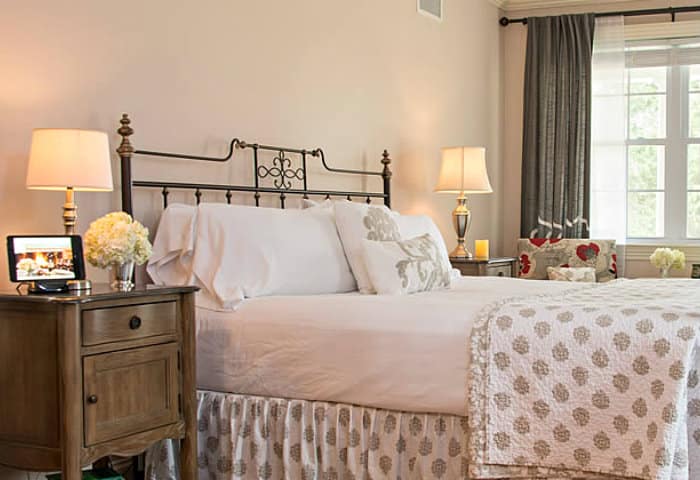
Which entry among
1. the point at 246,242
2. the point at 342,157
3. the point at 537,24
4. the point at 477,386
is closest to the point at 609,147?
the point at 537,24

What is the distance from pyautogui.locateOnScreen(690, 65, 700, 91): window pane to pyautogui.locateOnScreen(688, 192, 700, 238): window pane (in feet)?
2.40

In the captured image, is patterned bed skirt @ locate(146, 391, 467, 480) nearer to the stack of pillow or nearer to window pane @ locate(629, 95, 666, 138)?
the stack of pillow

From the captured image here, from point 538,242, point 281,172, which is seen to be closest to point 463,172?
point 538,242

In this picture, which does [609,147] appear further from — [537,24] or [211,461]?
[211,461]

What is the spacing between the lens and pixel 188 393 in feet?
8.84

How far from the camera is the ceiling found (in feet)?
20.4

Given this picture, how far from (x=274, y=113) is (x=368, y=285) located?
107 centimetres

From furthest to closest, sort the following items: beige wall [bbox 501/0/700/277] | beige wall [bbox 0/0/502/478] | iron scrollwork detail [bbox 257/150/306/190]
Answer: beige wall [bbox 501/0/700/277] → iron scrollwork detail [bbox 257/150/306/190] → beige wall [bbox 0/0/502/478]

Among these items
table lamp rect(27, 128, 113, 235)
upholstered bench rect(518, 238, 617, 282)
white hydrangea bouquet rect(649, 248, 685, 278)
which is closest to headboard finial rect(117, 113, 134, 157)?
table lamp rect(27, 128, 113, 235)

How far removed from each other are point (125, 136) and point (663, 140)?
423 cm

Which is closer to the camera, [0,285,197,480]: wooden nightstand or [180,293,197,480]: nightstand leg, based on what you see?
[0,285,197,480]: wooden nightstand

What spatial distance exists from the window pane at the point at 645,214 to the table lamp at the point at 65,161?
443 cm

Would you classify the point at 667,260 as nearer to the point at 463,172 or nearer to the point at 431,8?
the point at 463,172

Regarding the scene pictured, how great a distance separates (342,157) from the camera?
461 cm
